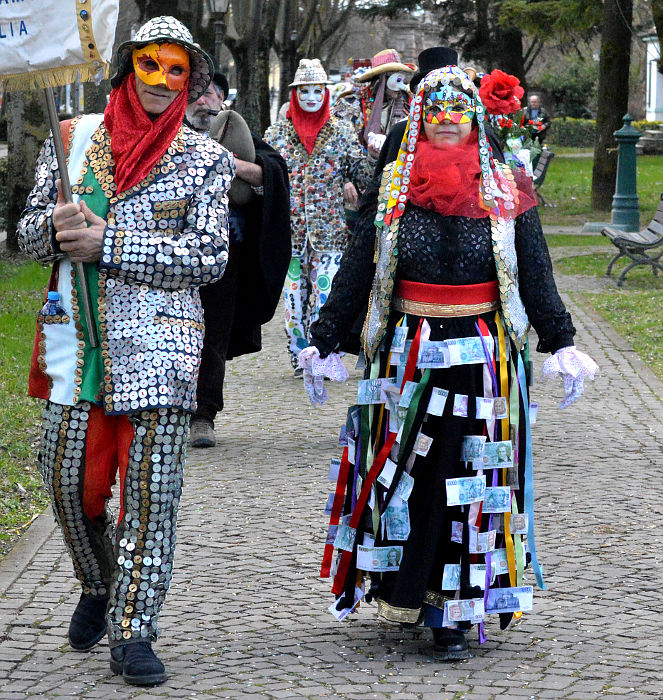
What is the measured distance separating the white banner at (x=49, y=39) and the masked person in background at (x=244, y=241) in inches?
114

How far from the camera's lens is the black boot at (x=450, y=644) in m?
4.45

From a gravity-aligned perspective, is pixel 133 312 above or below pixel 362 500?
above

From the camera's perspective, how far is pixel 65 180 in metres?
4.07

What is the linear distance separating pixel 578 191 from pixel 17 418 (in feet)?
74.7

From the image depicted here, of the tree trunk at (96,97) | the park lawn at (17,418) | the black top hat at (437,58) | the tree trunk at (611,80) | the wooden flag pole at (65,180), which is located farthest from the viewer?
the tree trunk at (96,97)

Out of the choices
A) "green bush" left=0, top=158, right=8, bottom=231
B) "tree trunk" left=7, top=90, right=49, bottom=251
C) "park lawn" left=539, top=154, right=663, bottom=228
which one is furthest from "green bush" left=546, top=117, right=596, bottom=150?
"tree trunk" left=7, top=90, right=49, bottom=251

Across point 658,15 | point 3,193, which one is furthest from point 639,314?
point 3,193

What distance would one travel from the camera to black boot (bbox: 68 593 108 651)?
4488 mm

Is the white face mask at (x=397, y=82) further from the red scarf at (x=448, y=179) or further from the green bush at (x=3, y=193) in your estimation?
the green bush at (x=3, y=193)

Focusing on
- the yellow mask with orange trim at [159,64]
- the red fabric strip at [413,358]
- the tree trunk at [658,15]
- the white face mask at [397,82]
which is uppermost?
the tree trunk at [658,15]

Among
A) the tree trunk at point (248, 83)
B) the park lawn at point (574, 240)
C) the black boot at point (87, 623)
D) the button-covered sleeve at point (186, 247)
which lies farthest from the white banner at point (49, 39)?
the tree trunk at point (248, 83)

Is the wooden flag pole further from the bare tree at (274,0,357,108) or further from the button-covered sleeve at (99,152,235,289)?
the bare tree at (274,0,357,108)

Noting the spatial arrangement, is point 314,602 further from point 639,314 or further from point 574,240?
point 574,240

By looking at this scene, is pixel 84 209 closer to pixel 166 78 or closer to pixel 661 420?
pixel 166 78
